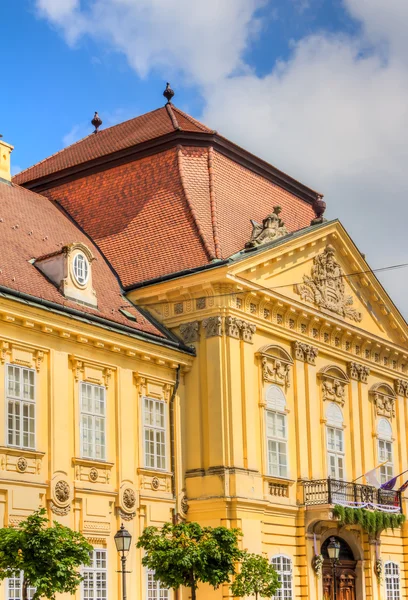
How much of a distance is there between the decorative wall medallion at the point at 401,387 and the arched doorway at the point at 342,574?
6.93m

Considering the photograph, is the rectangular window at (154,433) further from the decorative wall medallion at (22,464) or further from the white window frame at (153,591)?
the decorative wall medallion at (22,464)

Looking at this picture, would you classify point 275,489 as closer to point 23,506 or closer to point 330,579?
point 330,579

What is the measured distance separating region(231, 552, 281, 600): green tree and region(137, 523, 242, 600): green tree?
1.65 meters

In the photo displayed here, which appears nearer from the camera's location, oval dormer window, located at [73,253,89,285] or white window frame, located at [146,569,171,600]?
white window frame, located at [146,569,171,600]

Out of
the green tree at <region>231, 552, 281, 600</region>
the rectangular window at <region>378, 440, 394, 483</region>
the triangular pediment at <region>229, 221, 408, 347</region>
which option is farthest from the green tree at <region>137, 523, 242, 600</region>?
the rectangular window at <region>378, 440, 394, 483</region>

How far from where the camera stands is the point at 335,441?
33.6 metres

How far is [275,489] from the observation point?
99.1 feet

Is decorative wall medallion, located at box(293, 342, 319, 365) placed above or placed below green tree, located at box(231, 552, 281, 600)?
above

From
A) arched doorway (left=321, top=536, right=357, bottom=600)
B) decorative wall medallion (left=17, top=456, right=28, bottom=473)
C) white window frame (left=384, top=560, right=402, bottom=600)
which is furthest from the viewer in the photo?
white window frame (left=384, top=560, right=402, bottom=600)

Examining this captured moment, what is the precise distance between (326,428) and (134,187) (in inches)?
384

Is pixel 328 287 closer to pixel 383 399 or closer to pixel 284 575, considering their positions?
pixel 383 399

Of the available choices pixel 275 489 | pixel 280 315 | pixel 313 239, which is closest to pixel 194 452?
pixel 275 489

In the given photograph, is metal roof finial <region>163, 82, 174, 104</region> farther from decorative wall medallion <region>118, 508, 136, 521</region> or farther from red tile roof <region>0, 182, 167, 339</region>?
decorative wall medallion <region>118, 508, 136, 521</region>

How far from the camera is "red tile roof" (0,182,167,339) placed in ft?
86.5
